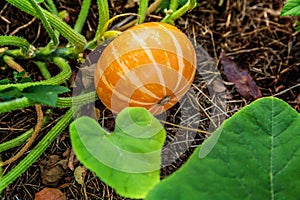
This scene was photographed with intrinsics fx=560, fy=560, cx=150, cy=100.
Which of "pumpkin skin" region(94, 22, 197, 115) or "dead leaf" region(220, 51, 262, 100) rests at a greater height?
"pumpkin skin" region(94, 22, 197, 115)

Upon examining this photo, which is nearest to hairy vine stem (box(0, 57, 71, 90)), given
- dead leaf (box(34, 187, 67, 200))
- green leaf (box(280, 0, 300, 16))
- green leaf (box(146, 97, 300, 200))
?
dead leaf (box(34, 187, 67, 200))

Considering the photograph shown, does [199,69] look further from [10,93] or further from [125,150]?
[10,93]

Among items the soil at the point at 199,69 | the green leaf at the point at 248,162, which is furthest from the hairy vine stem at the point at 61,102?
the green leaf at the point at 248,162

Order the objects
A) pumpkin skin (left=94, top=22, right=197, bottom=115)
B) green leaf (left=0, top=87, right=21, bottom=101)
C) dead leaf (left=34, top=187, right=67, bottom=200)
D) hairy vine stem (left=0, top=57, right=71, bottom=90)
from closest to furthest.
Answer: green leaf (left=0, top=87, right=21, bottom=101), hairy vine stem (left=0, top=57, right=71, bottom=90), pumpkin skin (left=94, top=22, right=197, bottom=115), dead leaf (left=34, top=187, right=67, bottom=200)

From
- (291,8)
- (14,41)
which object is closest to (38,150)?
(14,41)

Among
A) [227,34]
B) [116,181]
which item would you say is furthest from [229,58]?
[116,181]

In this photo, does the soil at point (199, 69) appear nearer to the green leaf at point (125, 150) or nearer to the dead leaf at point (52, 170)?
the dead leaf at point (52, 170)

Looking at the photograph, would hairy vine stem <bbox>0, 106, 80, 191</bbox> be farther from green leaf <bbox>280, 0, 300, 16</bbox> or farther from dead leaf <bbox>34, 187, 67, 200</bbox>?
green leaf <bbox>280, 0, 300, 16</bbox>
